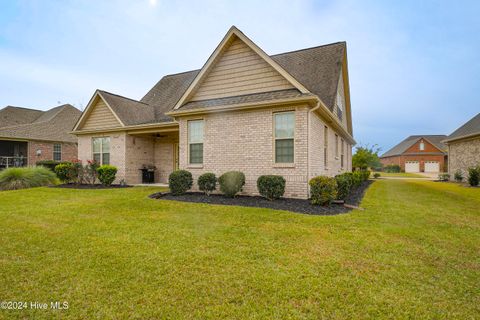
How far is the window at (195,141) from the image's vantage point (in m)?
10.5

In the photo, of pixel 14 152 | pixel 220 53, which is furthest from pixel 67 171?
pixel 14 152

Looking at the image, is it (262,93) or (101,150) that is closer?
(262,93)

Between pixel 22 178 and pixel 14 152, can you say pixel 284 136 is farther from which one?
pixel 14 152

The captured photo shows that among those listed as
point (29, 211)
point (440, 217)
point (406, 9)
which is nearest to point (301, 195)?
point (440, 217)

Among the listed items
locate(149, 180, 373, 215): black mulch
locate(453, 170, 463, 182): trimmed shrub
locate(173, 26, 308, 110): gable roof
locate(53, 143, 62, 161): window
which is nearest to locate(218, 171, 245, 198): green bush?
locate(149, 180, 373, 215): black mulch

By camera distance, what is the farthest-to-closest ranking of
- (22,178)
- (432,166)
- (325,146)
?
(432,166) < (22,178) < (325,146)

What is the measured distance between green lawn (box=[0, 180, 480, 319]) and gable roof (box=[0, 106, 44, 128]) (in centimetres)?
2623

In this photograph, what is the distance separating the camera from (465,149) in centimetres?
2023

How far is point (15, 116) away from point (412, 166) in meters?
61.2

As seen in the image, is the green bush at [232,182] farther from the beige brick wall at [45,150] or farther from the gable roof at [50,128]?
the gable roof at [50,128]

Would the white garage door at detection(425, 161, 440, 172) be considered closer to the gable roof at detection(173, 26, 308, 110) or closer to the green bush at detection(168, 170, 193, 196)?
the gable roof at detection(173, 26, 308, 110)

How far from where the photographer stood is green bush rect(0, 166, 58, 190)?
12.5 meters

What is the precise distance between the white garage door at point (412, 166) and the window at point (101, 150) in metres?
52.8

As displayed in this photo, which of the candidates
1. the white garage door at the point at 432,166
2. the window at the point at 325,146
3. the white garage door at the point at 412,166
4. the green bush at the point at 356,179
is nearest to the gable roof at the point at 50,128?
the window at the point at 325,146
